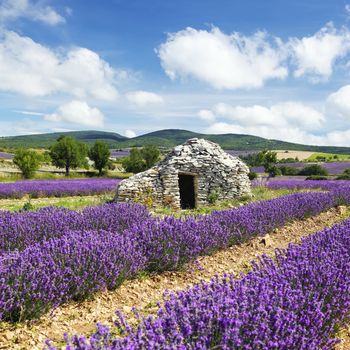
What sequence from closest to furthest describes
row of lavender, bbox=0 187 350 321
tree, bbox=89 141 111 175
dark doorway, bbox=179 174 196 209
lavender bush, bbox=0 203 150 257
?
row of lavender, bbox=0 187 350 321, lavender bush, bbox=0 203 150 257, dark doorway, bbox=179 174 196 209, tree, bbox=89 141 111 175

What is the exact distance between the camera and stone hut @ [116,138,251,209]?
9.98 metres

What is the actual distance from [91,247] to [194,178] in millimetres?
7712

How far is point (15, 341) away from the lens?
8.25 ft

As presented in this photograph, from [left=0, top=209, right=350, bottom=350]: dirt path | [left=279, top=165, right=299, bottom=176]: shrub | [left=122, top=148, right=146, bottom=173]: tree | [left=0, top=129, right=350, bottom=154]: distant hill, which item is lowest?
[left=0, top=209, right=350, bottom=350]: dirt path

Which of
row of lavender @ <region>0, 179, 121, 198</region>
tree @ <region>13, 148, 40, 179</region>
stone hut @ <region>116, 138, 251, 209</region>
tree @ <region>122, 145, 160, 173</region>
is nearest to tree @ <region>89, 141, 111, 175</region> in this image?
tree @ <region>122, 145, 160, 173</region>

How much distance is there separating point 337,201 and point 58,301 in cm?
821

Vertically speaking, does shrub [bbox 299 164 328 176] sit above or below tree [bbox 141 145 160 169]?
below

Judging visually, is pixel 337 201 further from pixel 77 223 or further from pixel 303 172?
pixel 303 172

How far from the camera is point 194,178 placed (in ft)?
36.1

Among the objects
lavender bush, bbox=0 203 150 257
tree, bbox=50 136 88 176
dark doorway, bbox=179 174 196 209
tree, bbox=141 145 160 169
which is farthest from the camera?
tree, bbox=141 145 160 169

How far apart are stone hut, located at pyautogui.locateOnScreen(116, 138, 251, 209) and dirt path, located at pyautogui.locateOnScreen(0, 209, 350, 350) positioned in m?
4.72

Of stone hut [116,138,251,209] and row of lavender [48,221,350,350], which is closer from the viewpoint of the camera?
row of lavender [48,221,350,350]

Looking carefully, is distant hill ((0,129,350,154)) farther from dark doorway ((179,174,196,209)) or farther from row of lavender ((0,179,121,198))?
dark doorway ((179,174,196,209))

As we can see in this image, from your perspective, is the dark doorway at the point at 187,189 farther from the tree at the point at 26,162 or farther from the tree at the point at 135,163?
the tree at the point at 135,163
